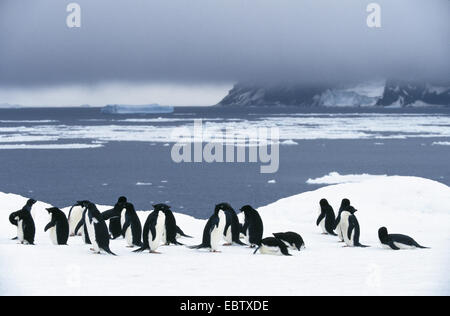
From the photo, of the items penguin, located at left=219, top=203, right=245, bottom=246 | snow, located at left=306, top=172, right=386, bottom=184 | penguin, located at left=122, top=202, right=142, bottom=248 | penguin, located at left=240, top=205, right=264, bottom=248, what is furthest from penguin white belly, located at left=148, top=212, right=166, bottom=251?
snow, located at left=306, top=172, right=386, bottom=184

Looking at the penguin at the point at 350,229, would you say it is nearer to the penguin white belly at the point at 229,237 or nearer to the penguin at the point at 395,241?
the penguin at the point at 395,241

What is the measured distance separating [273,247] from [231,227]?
2.86 ft

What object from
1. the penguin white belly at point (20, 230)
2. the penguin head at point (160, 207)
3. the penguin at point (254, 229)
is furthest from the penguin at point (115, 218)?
the penguin at point (254, 229)

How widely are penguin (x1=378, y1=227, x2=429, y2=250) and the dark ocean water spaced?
1072 cm

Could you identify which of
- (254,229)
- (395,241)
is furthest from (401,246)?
(254,229)

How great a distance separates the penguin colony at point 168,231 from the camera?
7801 mm

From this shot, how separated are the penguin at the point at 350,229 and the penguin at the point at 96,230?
3.09 meters

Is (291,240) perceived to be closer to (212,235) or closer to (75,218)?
(212,235)

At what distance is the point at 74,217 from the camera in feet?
30.6

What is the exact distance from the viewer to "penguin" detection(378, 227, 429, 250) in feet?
27.0

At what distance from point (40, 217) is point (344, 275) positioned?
6.20 m

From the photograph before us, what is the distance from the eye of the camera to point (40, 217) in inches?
432

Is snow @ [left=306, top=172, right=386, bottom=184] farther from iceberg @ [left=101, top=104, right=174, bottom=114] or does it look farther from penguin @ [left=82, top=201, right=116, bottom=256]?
iceberg @ [left=101, top=104, right=174, bottom=114]

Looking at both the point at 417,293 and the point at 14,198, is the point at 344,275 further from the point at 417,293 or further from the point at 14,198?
the point at 14,198
